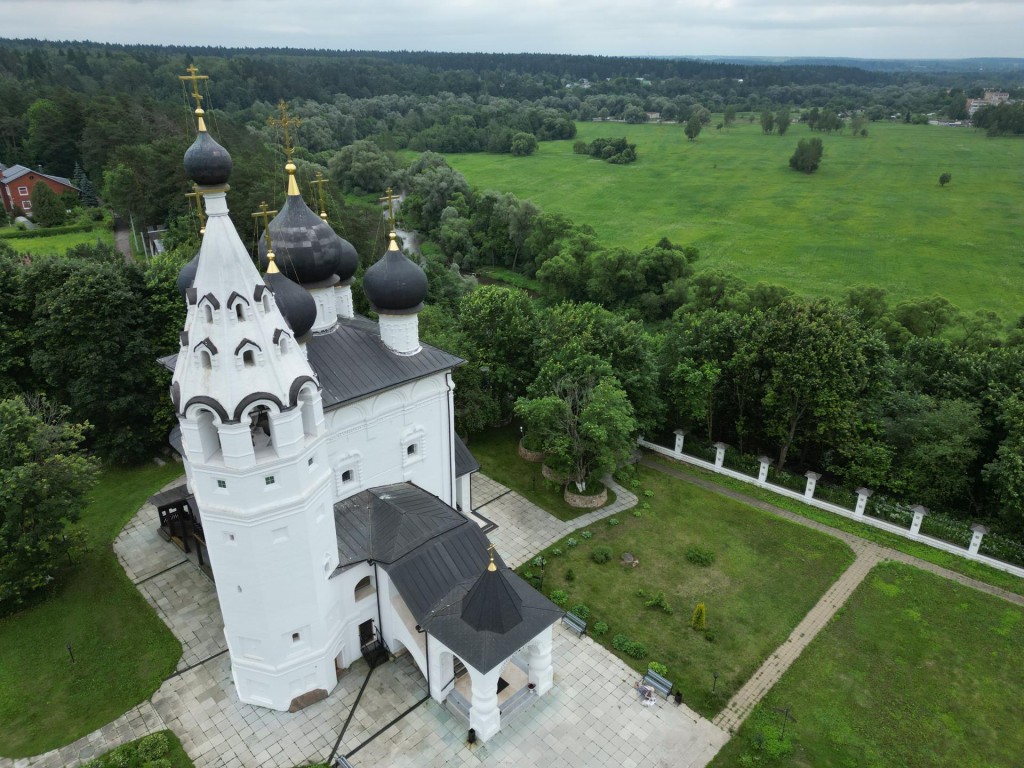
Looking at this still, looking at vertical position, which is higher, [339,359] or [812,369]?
[339,359]

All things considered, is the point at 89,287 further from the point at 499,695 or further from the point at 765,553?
the point at 765,553

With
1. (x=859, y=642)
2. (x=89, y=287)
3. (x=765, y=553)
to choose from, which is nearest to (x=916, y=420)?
(x=765, y=553)

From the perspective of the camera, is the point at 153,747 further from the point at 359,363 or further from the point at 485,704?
the point at 359,363

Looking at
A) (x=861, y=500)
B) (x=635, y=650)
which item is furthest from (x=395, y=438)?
(x=861, y=500)

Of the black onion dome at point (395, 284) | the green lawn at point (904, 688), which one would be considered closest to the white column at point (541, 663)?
the green lawn at point (904, 688)

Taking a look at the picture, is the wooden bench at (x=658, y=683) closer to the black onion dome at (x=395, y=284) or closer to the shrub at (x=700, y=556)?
the shrub at (x=700, y=556)

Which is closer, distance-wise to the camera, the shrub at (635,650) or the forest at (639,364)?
the shrub at (635,650)
